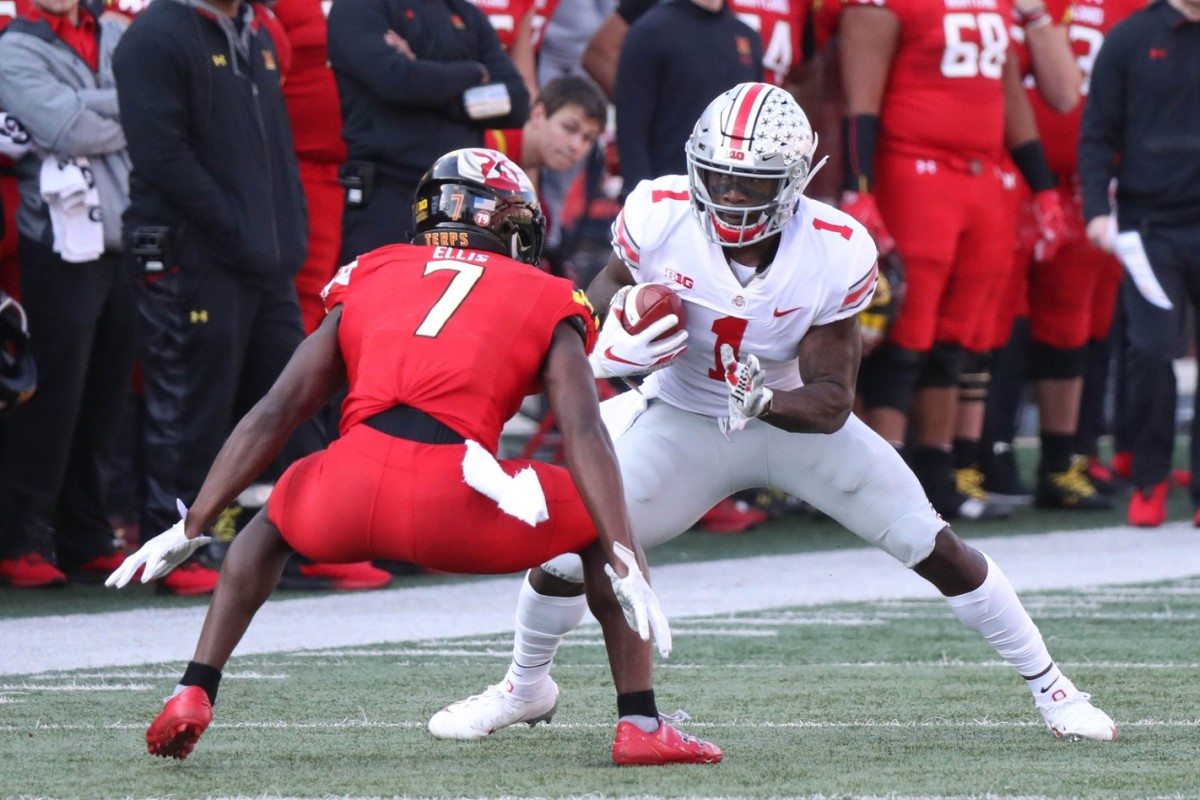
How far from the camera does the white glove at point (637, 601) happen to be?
12.0 feet

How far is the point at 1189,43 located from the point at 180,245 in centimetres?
439

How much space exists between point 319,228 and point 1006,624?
147 inches

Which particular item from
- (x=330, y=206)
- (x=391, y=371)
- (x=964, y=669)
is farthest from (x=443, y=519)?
(x=330, y=206)

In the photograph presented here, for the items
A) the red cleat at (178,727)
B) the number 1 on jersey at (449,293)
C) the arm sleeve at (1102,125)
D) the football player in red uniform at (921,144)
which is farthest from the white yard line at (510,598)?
the number 1 on jersey at (449,293)

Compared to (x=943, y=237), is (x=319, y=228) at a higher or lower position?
higher

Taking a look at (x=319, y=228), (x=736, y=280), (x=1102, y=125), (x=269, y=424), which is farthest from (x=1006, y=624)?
(x=1102, y=125)

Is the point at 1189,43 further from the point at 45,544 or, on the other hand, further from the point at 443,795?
the point at 443,795

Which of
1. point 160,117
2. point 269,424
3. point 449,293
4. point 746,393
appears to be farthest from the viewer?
point 160,117

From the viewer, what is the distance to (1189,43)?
336 inches

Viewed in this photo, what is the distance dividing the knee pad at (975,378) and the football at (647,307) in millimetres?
4920

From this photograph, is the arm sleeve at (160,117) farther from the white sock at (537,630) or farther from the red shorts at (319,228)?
the white sock at (537,630)

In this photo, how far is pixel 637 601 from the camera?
370 centimetres

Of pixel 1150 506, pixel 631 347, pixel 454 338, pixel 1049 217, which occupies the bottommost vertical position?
pixel 1150 506

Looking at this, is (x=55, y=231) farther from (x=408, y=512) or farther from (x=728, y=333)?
(x=408, y=512)
